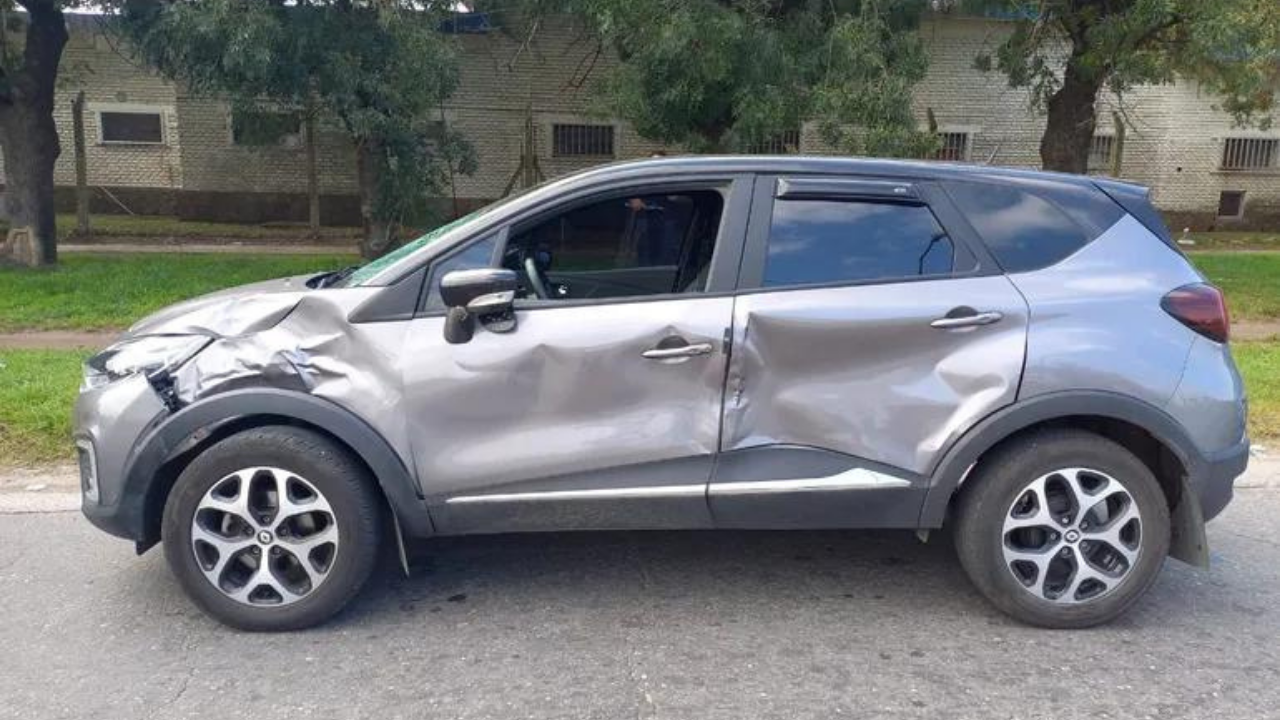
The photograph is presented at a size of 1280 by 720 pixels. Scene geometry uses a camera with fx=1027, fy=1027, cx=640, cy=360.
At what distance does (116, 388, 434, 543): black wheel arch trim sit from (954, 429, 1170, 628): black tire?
7.06ft

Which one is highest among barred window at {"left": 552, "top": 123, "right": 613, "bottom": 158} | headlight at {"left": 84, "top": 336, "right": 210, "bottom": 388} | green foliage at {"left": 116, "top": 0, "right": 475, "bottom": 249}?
green foliage at {"left": 116, "top": 0, "right": 475, "bottom": 249}

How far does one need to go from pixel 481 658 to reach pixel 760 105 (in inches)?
341

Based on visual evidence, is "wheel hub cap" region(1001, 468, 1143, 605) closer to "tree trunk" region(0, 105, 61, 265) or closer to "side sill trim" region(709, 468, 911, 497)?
"side sill trim" region(709, 468, 911, 497)

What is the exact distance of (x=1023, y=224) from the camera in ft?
13.1

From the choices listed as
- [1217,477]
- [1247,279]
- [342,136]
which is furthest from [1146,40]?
[342,136]

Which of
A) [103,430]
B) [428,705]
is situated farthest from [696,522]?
[103,430]

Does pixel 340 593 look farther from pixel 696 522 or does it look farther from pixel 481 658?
pixel 696 522

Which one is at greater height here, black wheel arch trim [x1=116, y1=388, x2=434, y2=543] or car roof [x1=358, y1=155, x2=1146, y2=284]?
car roof [x1=358, y1=155, x2=1146, y2=284]

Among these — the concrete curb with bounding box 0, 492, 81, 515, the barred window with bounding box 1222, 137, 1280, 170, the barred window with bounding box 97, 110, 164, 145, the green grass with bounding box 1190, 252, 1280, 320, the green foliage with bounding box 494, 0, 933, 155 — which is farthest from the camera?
the barred window with bounding box 1222, 137, 1280, 170

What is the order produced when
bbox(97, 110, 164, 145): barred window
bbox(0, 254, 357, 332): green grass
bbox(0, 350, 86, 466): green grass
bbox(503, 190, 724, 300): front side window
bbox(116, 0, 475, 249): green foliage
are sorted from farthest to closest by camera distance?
bbox(97, 110, 164, 145): barred window < bbox(116, 0, 475, 249): green foliage < bbox(0, 254, 357, 332): green grass < bbox(0, 350, 86, 466): green grass < bbox(503, 190, 724, 300): front side window

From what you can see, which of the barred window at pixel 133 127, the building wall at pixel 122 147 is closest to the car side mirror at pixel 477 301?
the building wall at pixel 122 147

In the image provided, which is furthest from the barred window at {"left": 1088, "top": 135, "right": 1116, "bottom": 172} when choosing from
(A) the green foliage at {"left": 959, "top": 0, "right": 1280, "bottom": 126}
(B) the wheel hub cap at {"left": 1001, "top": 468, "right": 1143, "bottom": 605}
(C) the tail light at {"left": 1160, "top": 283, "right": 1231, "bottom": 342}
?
(B) the wheel hub cap at {"left": 1001, "top": 468, "right": 1143, "bottom": 605}

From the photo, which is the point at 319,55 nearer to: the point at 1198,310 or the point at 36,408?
the point at 36,408

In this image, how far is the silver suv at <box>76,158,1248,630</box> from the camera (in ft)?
12.2
